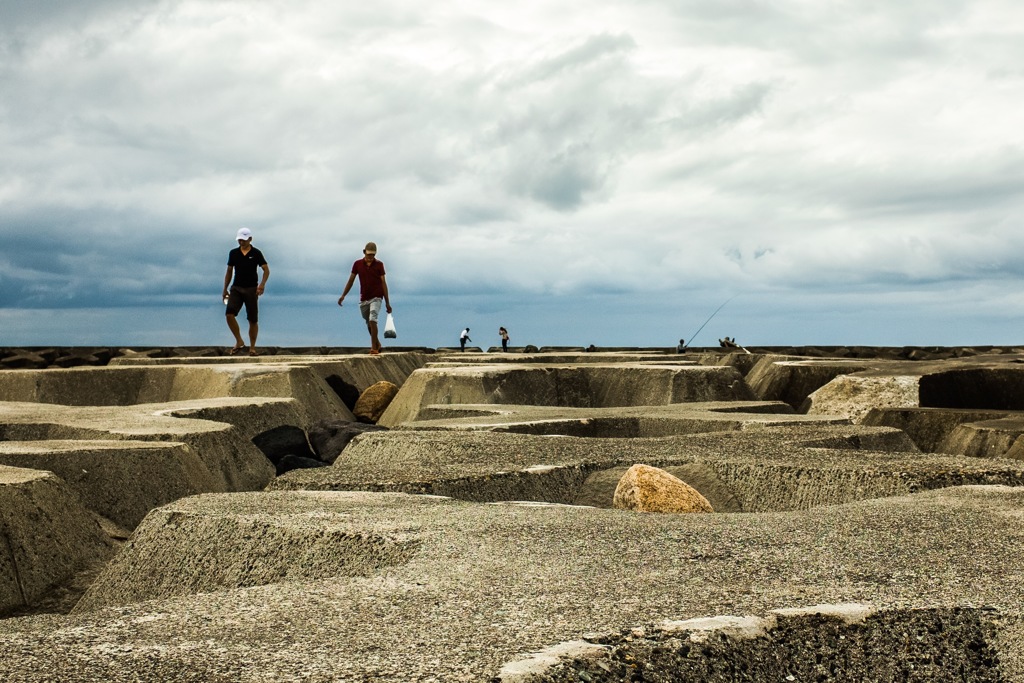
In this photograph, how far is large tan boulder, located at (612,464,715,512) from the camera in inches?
143

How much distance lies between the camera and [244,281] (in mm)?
10367

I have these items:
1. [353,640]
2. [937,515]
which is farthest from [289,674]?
[937,515]

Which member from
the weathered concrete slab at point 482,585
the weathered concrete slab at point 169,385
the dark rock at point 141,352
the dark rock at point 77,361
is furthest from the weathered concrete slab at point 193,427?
the dark rock at point 141,352

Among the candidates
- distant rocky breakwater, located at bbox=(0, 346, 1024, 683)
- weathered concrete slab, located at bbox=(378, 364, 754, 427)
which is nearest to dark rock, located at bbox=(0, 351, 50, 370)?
weathered concrete slab, located at bbox=(378, 364, 754, 427)

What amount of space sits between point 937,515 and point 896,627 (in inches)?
40.5

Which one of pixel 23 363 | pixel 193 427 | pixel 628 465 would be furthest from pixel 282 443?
pixel 23 363

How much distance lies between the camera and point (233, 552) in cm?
309

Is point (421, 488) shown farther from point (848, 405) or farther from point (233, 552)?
point (848, 405)

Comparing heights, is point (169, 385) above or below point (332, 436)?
above

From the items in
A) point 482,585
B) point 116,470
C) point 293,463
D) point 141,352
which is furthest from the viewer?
point 141,352

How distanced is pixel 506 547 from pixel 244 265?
8141mm

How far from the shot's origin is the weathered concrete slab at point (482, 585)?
1950 mm

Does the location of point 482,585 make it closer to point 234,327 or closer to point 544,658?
point 544,658

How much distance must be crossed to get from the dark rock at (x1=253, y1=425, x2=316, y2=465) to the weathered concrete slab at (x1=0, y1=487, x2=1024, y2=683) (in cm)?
244
